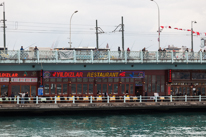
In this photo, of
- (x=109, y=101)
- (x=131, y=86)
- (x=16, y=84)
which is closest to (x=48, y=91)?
(x=16, y=84)

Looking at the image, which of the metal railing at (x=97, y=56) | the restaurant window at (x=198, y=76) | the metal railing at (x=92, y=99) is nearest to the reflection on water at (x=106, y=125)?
the metal railing at (x=92, y=99)

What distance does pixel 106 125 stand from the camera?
34.7 metres

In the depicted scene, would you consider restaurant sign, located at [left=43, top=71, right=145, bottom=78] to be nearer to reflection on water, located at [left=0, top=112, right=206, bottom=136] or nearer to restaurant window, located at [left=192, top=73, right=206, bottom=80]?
reflection on water, located at [left=0, top=112, right=206, bottom=136]

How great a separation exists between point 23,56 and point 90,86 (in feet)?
31.0

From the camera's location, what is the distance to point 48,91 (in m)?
44.4

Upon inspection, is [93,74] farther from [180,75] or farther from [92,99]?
[180,75]

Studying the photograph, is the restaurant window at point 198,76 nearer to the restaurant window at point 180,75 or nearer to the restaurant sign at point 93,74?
the restaurant window at point 180,75

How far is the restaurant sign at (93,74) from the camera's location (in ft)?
145

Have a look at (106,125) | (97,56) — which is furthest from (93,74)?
(106,125)

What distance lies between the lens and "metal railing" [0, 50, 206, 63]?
135ft

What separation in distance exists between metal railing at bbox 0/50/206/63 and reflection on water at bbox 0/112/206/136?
680cm

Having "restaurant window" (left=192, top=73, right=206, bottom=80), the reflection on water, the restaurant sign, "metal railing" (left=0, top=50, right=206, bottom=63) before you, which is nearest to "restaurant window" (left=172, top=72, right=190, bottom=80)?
"restaurant window" (left=192, top=73, right=206, bottom=80)

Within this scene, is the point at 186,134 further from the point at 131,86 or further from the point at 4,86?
the point at 4,86

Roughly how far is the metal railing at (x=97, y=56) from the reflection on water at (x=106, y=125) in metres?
6.80
